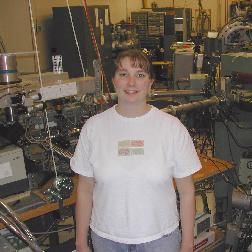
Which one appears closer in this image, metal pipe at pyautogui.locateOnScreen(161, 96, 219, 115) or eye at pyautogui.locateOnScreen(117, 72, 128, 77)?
eye at pyautogui.locateOnScreen(117, 72, 128, 77)

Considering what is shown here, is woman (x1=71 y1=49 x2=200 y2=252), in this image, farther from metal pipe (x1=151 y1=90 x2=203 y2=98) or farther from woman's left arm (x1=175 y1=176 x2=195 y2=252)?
metal pipe (x1=151 y1=90 x2=203 y2=98)

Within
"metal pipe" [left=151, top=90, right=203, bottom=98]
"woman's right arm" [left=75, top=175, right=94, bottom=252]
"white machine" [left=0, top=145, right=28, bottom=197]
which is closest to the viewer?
"woman's right arm" [left=75, top=175, right=94, bottom=252]

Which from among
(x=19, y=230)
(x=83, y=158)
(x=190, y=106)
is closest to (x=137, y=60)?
(x=83, y=158)

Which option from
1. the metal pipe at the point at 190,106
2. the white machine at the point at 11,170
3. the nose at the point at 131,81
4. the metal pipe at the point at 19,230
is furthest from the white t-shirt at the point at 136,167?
the metal pipe at the point at 190,106

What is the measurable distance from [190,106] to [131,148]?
1.26 metres

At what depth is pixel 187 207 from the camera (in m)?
1.52

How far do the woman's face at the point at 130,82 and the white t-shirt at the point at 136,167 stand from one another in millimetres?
81

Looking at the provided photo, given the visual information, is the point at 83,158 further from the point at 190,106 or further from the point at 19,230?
the point at 190,106

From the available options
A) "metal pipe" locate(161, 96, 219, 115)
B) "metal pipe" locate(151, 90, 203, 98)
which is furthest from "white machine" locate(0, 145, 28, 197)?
"metal pipe" locate(151, 90, 203, 98)

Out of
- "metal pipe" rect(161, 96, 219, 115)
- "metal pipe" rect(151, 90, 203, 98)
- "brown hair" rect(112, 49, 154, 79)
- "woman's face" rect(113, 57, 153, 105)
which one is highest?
"brown hair" rect(112, 49, 154, 79)

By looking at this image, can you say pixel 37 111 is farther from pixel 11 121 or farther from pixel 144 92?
pixel 144 92

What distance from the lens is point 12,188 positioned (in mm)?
1937

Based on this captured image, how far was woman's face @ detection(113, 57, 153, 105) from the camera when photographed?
1.42 m

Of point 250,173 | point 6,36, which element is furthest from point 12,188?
point 6,36
